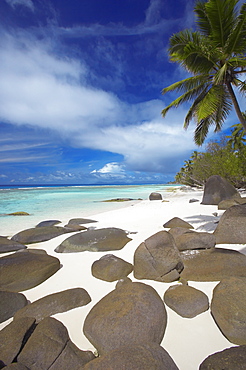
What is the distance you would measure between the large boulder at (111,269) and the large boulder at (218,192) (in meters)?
10.4

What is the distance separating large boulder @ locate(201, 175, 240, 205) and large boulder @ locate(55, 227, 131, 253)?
8.85 meters

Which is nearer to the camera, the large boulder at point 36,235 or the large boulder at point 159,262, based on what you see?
the large boulder at point 159,262

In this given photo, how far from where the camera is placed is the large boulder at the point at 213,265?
3.18m

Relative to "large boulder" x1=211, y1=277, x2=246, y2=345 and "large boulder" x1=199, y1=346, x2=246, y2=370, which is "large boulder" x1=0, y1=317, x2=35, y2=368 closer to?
"large boulder" x1=199, y1=346, x2=246, y2=370

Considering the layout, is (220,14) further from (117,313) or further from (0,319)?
(0,319)

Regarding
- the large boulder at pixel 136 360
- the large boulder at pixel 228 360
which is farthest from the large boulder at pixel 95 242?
the large boulder at pixel 228 360

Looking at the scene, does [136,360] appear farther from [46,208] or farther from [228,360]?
[46,208]

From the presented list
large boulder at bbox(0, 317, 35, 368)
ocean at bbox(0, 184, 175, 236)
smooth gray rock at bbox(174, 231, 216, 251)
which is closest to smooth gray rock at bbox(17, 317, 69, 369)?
large boulder at bbox(0, 317, 35, 368)

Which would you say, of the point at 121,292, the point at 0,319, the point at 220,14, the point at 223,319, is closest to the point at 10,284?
the point at 0,319

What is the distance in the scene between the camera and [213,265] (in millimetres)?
3322

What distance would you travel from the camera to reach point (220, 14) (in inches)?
295

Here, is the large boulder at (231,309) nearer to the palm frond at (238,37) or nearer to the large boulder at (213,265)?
the large boulder at (213,265)

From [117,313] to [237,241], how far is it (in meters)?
3.55

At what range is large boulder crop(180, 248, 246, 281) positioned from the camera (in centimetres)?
318
